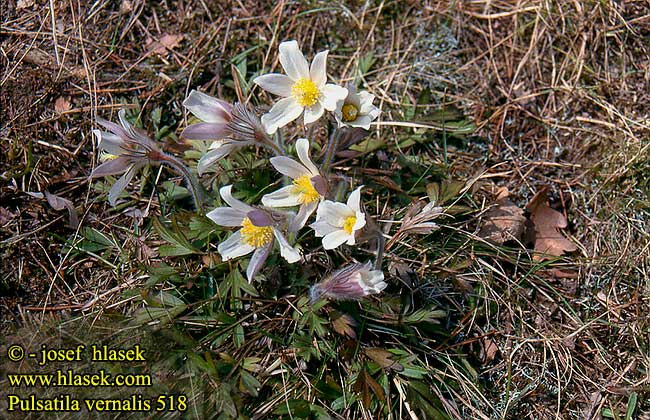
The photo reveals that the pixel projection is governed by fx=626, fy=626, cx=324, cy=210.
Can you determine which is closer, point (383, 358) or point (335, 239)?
point (335, 239)

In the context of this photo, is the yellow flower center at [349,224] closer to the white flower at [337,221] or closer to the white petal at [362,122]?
the white flower at [337,221]

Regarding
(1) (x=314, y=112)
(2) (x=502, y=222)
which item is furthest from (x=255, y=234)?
(2) (x=502, y=222)

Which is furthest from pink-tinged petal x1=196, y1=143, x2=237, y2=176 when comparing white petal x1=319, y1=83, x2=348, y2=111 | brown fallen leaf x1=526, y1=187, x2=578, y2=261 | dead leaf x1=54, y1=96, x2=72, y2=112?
brown fallen leaf x1=526, y1=187, x2=578, y2=261

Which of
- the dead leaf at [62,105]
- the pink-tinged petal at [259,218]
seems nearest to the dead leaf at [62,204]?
the dead leaf at [62,105]

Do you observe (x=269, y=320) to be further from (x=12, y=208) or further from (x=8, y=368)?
(x=12, y=208)

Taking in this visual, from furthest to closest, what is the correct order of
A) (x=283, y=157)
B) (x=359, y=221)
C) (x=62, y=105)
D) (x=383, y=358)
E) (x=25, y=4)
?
(x=25, y=4)
(x=62, y=105)
(x=383, y=358)
(x=283, y=157)
(x=359, y=221)

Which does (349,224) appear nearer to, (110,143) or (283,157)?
(283,157)

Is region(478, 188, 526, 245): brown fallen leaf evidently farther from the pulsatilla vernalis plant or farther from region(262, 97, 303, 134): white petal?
region(262, 97, 303, 134): white petal

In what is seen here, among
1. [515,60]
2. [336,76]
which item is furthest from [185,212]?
[515,60]

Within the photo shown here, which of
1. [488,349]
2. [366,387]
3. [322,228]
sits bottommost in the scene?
[488,349]
